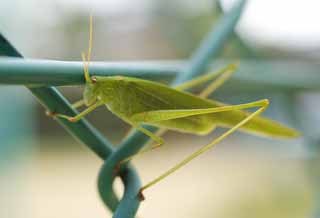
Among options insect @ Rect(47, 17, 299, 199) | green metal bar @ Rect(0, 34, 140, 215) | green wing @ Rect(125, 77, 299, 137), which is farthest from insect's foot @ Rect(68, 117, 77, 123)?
green wing @ Rect(125, 77, 299, 137)

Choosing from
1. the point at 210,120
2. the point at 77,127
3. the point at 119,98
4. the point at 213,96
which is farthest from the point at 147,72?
the point at 213,96

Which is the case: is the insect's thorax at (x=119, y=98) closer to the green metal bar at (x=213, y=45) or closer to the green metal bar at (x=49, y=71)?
the green metal bar at (x=213, y=45)

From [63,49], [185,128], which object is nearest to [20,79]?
[185,128]

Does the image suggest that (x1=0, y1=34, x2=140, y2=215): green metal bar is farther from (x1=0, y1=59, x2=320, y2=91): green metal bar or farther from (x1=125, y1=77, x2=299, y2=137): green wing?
(x1=125, y1=77, x2=299, y2=137): green wing

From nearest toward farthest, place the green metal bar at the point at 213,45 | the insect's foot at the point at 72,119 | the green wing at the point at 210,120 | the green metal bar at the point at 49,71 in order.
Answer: the green metal bar at the point at 49,71 → the insect's foot at the point at 72,119 → the green metal bar at the point at 213,45 → the green wing at the point at 210,120

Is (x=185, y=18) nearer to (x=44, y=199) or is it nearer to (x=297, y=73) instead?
(x=297, y=73)

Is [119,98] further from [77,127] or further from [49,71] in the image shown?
[49,71]

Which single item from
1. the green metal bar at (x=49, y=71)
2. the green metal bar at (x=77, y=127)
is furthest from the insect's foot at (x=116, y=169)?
the green metal bar at (x=49, y=71)

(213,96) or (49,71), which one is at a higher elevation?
(213,96)
